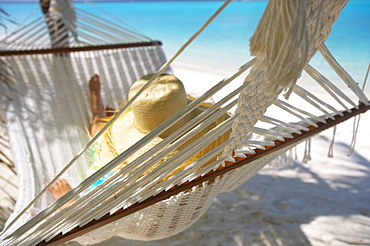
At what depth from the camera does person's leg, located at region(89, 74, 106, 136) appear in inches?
67.2

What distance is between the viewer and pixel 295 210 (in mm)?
1412

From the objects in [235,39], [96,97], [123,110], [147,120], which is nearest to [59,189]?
[147,120]

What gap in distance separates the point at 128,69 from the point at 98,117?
37 cm

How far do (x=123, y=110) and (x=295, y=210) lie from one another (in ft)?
3.17

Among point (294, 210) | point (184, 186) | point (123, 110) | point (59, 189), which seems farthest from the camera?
point (294, 210)

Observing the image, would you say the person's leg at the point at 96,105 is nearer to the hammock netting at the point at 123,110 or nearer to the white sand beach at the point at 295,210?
the hammock netting at the point at 123,110

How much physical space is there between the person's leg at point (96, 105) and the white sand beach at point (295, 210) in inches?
23.9

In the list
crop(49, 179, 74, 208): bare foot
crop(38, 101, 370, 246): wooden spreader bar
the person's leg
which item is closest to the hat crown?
crop(38, 101, 370, 246): wooden spreader bar

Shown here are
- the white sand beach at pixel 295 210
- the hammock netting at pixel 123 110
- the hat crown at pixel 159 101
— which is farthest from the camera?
the white sand beach at pixel 295 210

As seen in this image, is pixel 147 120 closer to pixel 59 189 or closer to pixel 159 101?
pixel 159 101

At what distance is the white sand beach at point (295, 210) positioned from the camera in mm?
1273

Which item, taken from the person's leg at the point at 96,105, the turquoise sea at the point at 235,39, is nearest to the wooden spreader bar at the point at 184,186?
the person's leg at the point at 96,105

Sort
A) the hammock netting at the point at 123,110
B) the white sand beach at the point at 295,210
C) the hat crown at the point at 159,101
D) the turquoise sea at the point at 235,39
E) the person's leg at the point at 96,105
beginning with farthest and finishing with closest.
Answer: the turquoise sea at the point at 235,39
the person's leg at the point at 96,105
the white sand beach at the point at 295,210
the hat crown at the point at 159,101
the hammock netting at the point at 123,110

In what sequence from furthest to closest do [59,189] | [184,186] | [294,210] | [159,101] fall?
[294,210], [59,189], [159,101], [184,186]
